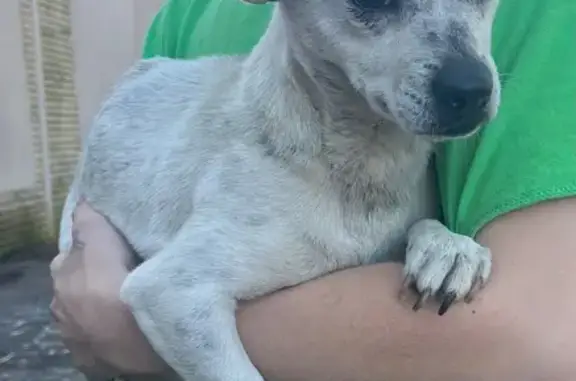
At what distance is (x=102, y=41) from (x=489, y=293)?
7.98ft

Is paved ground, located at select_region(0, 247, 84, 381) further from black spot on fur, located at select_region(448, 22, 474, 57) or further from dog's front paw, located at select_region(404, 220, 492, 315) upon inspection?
black spot on fur, located at select_region(448, 22, 474, 57)

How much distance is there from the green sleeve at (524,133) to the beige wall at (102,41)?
6.54 feet

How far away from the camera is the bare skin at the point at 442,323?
2.87 ft

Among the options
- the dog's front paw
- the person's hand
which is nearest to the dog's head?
the dog's front paw

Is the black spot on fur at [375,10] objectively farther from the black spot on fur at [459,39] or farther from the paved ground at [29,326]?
the paved ground at [29,326]

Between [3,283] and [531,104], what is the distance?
1.87 metres

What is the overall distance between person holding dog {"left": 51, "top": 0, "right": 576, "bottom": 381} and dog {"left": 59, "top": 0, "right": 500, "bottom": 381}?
0.03 metres

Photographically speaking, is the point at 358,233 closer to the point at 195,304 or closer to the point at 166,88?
the point at 195,304

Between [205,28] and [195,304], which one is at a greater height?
[205,28]

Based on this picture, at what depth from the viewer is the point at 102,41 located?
123 inches

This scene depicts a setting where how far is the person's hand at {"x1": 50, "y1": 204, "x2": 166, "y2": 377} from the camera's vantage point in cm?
104

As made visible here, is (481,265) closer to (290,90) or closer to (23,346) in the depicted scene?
(290,90)

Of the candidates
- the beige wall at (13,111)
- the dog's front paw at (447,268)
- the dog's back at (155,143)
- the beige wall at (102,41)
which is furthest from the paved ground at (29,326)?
the dog's front paw at (447,268)

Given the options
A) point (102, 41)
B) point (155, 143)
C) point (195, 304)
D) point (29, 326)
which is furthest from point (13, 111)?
point (195, 304)
